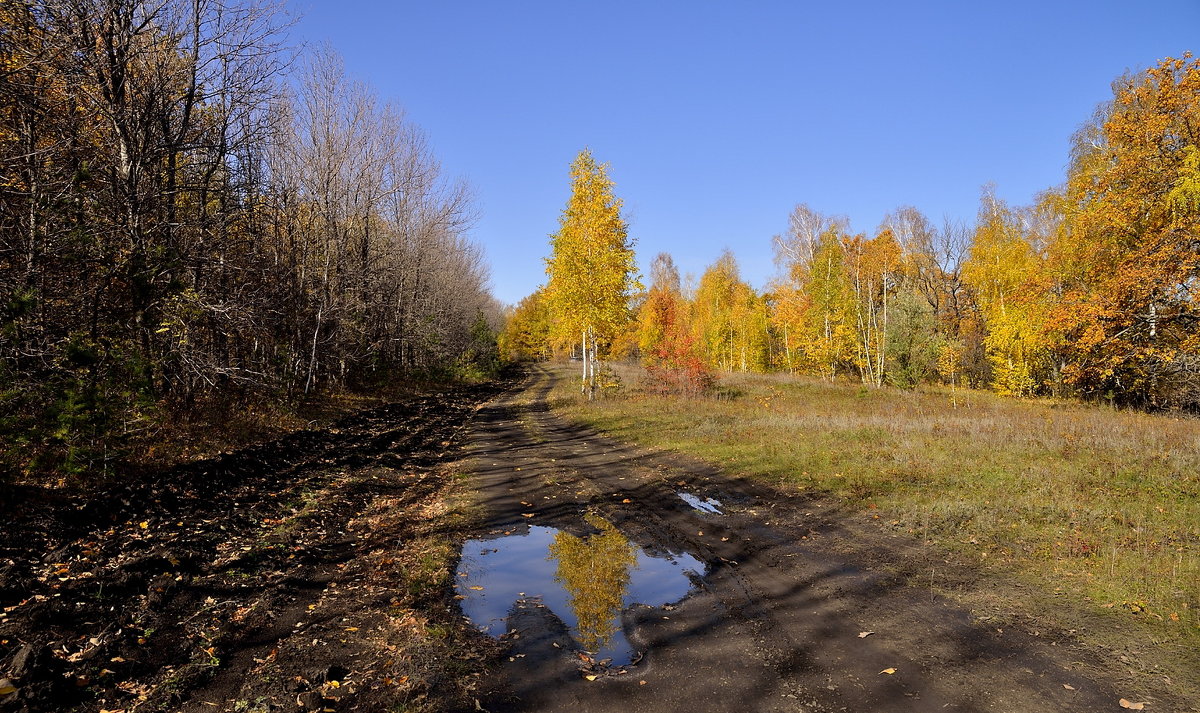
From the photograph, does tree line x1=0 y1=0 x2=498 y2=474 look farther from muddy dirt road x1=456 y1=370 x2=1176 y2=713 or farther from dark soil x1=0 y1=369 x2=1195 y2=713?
muddy dirt road x1=456 y1=370 x2=1176 y2=713

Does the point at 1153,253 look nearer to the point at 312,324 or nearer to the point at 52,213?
the point at 52,213

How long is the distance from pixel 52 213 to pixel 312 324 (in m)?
13.7

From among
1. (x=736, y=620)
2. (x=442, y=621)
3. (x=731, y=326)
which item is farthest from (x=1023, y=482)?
(x=731, y=326)

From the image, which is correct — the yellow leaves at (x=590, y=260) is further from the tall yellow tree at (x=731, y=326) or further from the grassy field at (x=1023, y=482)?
the tall yellow tree at (x=731, y=326)

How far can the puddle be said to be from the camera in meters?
9.31

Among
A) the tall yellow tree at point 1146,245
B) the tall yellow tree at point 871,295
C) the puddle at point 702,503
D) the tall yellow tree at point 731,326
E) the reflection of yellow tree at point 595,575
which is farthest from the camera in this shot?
the tall yellow tree at point 731,326

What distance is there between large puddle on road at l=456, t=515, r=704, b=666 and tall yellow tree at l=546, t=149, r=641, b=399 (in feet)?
56.2

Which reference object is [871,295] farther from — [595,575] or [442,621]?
[442,621]

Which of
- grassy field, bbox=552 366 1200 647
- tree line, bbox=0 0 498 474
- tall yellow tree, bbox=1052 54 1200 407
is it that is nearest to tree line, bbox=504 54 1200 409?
tall yellow tree, bbox=1052 54 1200 407

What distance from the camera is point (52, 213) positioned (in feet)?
25.9

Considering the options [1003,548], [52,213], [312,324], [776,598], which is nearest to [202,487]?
[52,213]

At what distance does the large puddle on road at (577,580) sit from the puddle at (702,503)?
77.0 inches

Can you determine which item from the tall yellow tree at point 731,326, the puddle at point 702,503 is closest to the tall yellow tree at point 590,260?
the puddle at point 702,503

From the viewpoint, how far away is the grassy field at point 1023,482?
238 inches
